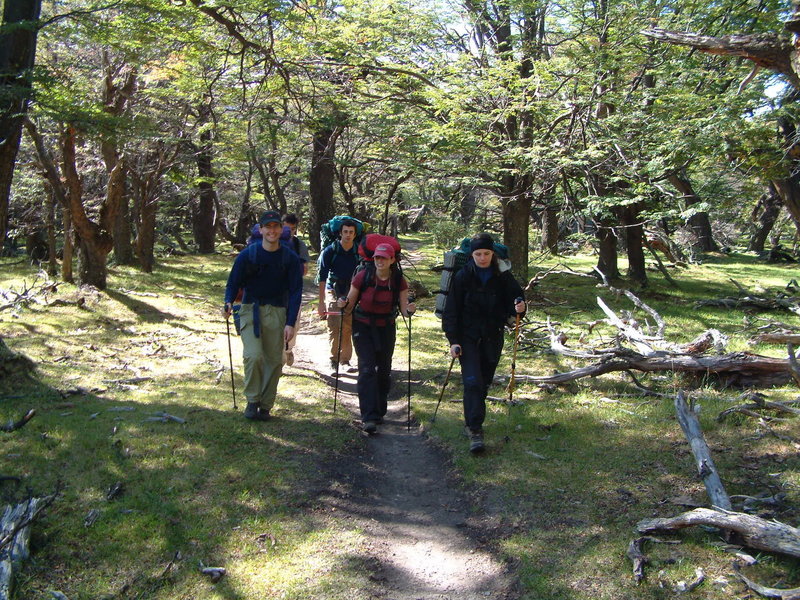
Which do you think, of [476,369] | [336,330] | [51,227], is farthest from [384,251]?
[51,227]

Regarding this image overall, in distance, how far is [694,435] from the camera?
5.26 m

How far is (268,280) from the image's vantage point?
277 inches

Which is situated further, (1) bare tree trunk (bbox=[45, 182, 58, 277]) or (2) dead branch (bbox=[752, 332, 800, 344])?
(1) bare tree trunk (bbox=[45, 182, 58, 277])

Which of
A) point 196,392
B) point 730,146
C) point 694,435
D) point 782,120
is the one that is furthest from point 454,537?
point 782,120

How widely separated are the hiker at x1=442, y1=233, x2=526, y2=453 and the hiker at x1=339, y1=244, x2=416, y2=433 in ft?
3.06

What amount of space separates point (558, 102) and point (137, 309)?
9725mm

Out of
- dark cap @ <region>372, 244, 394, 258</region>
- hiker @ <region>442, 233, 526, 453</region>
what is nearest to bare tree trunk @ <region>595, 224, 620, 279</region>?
dark cap @ <region>372, 244, 394, 258</region>

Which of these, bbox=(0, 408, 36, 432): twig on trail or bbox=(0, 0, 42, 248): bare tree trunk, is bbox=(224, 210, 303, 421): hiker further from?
bbox=(0, 0, 42, 248): bare tree trunk

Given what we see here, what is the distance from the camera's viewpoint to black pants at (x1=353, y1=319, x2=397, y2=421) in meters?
Result: 7.42

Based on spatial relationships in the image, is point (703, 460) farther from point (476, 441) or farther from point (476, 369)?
point (476, 369)

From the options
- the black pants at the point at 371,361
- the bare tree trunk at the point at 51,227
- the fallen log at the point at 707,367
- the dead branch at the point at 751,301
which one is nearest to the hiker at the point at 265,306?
the black pants at the point at 371,361

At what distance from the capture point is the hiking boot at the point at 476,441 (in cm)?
645

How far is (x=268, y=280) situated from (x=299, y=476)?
2.19m

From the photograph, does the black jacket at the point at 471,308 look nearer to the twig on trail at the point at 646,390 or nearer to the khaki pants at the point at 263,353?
the khaki pants at the point at 263,353
